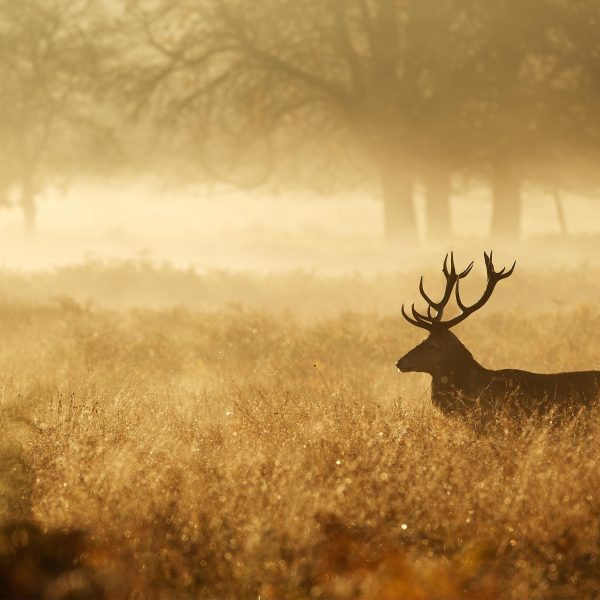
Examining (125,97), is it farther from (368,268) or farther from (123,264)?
(368,268)

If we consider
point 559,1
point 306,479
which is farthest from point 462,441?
point 559,1

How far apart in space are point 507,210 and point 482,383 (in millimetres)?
21120

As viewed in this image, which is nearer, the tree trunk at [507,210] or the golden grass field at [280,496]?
the golden grass field at [280,496]

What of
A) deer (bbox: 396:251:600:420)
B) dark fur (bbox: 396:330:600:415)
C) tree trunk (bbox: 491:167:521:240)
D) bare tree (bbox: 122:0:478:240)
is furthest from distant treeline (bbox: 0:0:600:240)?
dark fur (bbox: 396:330:600:415)

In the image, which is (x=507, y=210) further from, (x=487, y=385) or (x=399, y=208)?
(x=487, y=385)

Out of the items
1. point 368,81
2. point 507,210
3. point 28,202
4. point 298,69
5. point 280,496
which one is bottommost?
point 280,496

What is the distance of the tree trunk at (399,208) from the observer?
2397 centimetres

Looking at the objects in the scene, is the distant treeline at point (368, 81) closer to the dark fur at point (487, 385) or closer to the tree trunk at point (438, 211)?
the tree trunk at point (438, 211)

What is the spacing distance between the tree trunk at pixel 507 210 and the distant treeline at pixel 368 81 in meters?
2.04

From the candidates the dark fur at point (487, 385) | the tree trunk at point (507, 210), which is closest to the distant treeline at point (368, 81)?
the tree trunk at point (507, 210)

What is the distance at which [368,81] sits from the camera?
22.3 m

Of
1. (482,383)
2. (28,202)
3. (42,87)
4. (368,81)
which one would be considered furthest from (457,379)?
(28,202)

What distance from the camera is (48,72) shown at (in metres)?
25.9

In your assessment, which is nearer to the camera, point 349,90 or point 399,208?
point 349,90
